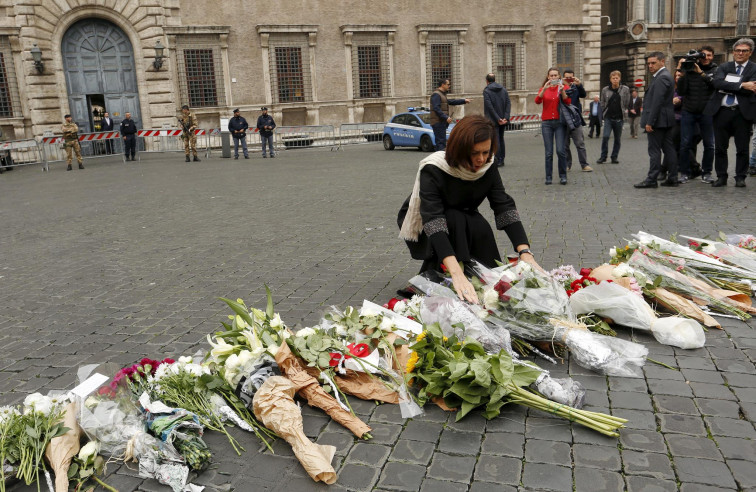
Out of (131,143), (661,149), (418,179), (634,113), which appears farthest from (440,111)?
(131,143)

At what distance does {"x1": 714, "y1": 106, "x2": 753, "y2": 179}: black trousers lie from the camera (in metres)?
9.20

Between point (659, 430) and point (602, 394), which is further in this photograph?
point (602, 394)

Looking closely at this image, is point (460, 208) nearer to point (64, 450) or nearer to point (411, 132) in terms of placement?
point (64, 450)

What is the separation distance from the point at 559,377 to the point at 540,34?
30.0 meters

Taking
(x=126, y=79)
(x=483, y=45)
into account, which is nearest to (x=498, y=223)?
(x=126, y=79)

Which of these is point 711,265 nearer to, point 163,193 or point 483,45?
point 163,193

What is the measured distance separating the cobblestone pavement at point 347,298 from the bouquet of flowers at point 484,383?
0.26 feet

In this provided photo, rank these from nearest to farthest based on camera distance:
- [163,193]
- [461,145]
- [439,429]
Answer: [439,429]
[461,145]
[163,193]

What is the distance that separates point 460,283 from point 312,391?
45.1 inches

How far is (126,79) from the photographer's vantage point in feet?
82.5

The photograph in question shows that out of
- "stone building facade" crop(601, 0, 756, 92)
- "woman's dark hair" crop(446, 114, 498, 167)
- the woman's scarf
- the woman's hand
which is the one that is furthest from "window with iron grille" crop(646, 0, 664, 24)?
the woman's hand

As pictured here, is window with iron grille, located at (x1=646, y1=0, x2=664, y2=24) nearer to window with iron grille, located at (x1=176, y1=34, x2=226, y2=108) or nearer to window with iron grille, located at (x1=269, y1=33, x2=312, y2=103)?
window with iron grille, located at (x1=269, y1=33, x2=312, y2=103)

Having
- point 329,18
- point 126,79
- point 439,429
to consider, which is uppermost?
point 329,18

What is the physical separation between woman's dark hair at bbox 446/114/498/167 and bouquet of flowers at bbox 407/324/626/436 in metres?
1.31
